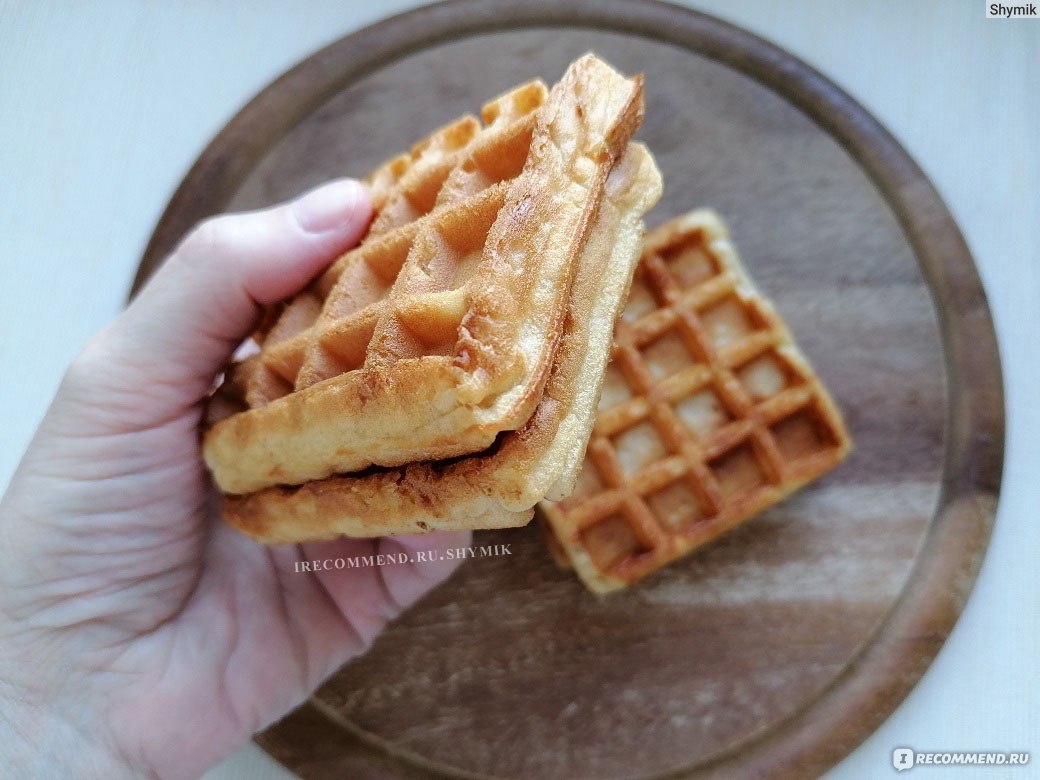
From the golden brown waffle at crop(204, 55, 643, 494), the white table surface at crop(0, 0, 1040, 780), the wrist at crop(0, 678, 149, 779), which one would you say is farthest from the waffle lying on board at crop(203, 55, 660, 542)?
the white table surface at crop(0, 0, 1040, 780)

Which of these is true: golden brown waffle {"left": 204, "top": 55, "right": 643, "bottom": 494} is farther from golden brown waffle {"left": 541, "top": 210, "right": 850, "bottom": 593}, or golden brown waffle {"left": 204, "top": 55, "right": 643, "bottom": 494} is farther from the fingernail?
golden brown waffle {"left": 541, "top": 210, "right": 850, "bottom": 593}

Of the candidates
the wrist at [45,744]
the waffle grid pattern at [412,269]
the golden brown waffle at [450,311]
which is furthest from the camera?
the wrist at [45,744]

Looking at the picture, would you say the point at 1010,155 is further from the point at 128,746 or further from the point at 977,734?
the point at 128,746

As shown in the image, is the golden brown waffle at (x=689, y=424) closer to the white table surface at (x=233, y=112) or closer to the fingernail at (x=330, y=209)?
the white table surface at (x=233, y=112)

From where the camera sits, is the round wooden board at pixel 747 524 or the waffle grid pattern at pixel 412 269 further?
the round wooden board at pixel 747 524

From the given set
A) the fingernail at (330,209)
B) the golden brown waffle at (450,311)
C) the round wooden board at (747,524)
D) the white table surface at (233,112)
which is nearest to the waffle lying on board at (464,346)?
the golden brown waffle at (450,311)
